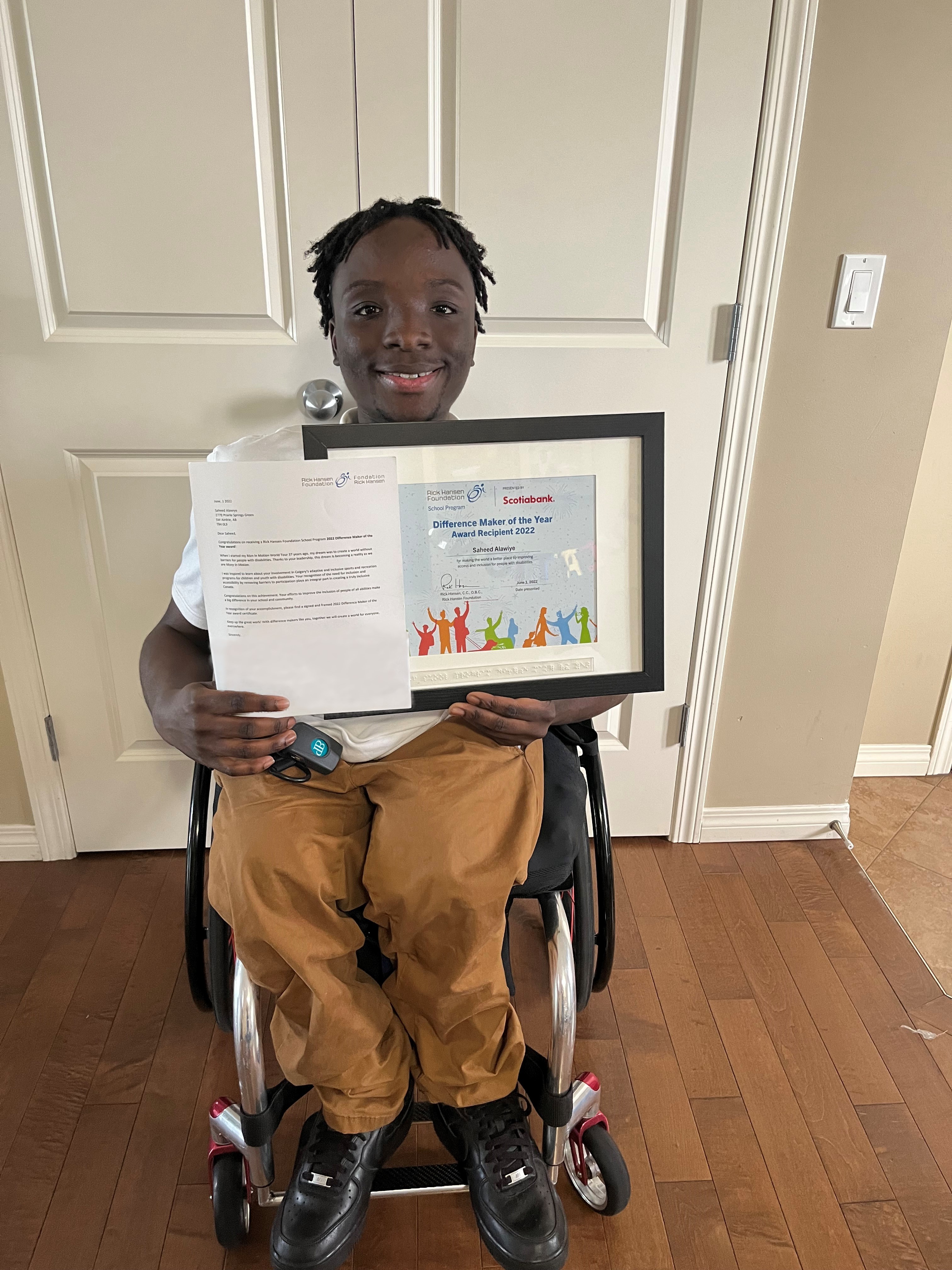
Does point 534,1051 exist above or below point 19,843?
above

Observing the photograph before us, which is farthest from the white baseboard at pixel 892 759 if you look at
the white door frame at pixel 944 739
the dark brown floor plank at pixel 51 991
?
the dark brown floor plank at pixel 51 991

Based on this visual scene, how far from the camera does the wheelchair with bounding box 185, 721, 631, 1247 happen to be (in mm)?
905

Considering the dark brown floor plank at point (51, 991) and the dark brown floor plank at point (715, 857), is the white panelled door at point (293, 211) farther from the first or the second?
the dark brown floor plank at point (715, 857)

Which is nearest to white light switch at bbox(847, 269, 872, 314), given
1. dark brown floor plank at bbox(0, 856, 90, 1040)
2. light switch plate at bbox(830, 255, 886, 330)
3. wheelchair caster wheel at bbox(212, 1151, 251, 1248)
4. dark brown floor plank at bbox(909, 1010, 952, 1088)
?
light switch plate at bbox(830, 255, 886, 330)

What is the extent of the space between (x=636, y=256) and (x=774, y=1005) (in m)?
1.23

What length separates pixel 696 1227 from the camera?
1.04m

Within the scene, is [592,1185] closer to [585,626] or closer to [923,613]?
[585,626]

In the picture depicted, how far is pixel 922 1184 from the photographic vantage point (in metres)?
1.09

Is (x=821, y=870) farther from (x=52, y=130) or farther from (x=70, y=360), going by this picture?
(x=52, y=130)

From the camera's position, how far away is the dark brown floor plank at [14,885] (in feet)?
4.95

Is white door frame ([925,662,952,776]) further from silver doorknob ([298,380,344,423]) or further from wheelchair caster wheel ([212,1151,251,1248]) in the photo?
wheelchair caster wheel ([212,1151,251,1248])

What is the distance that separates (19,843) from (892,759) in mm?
1934

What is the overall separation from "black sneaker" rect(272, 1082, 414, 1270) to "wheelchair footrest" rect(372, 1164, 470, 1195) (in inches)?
1.1

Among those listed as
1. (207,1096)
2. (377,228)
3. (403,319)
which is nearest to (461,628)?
(403,319)
